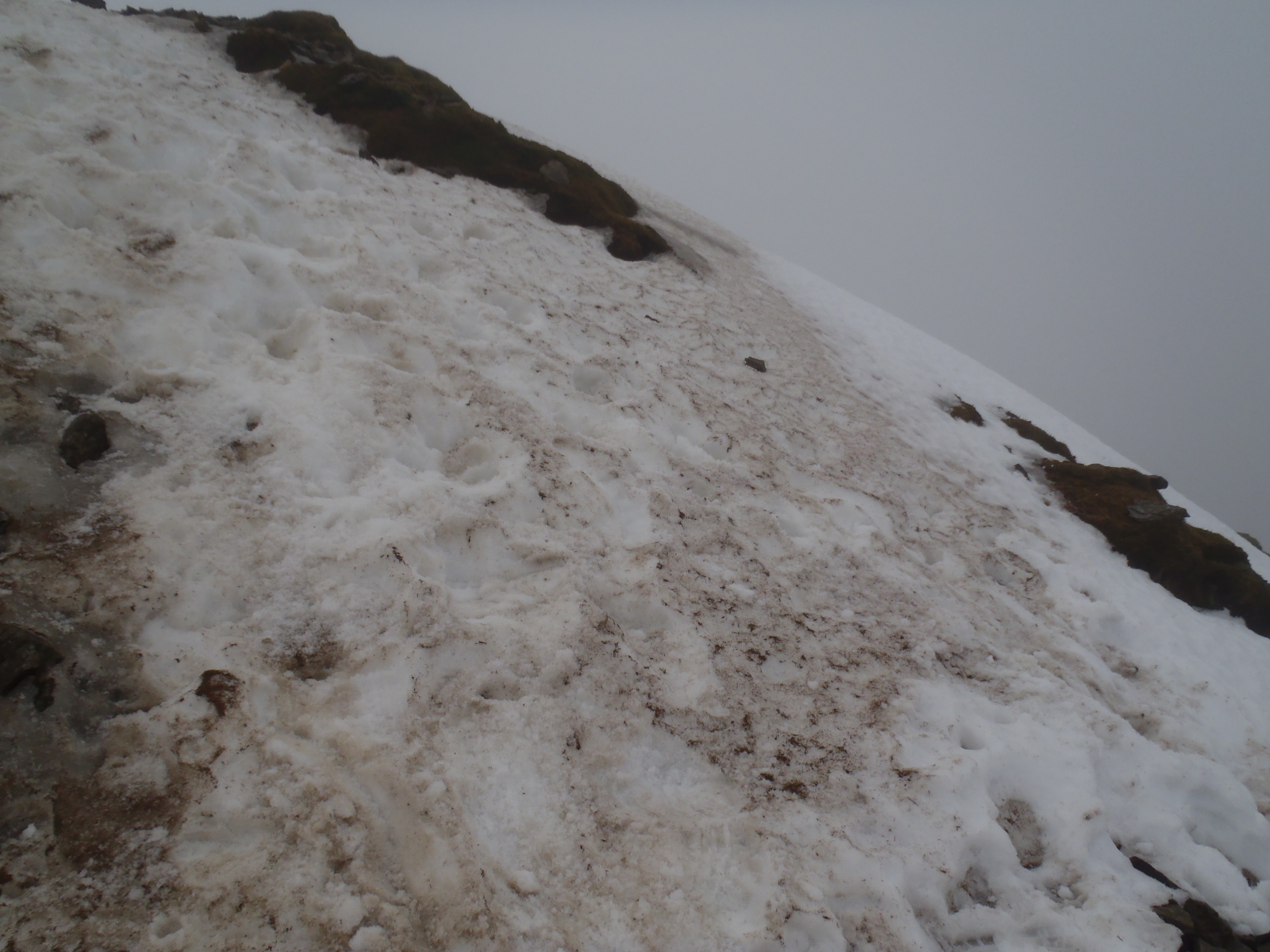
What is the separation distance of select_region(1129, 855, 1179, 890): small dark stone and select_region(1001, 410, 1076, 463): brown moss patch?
326 inches

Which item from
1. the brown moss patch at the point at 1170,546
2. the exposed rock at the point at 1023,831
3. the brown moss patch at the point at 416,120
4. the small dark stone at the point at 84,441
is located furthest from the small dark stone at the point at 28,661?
the brown moss patch at the point at 1170,546

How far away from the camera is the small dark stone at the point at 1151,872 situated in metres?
4.12

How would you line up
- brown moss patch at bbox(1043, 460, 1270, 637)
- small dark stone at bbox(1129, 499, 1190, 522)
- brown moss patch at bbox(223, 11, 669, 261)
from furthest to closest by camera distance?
brown moss patch at bbox(223, 11, 669, 261) → small dark stone at bbox(1129, 499, 1190, 522) → brown moss patch at bbox(1043, 460, 1270, 637)

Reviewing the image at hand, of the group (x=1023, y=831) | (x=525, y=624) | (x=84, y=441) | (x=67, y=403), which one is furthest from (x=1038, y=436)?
(x=67, y=403)

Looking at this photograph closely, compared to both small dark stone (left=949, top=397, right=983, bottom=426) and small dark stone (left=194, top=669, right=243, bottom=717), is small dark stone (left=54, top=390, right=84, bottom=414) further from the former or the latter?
small dark stone (left=949, top=397, right=983, bottom=426)

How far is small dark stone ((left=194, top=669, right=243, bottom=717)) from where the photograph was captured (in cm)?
300

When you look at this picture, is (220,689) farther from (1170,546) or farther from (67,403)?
(1170,546)

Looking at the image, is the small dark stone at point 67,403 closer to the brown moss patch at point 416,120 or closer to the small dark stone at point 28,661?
the small dark stone at point 28,661

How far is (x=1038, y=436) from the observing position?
11.3 m

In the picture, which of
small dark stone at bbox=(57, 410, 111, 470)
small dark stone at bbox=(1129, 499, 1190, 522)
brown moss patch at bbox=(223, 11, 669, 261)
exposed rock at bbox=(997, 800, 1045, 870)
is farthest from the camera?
brown moss patch at bbox=(223, 11, 669, 261)

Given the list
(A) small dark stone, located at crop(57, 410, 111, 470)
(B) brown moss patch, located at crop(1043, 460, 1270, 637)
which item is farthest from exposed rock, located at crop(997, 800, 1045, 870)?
(A) small dark stone, located at crop(57, 410, 111, 470)

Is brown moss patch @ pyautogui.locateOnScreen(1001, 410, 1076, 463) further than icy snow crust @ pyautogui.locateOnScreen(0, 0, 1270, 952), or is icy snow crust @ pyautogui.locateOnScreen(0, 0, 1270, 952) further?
brown moss patch @ pyautogui.locateOnScreen(1001, 410, 1076, 463)

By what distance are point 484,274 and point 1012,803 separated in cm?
763

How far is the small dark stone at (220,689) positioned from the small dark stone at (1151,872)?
576 cm
